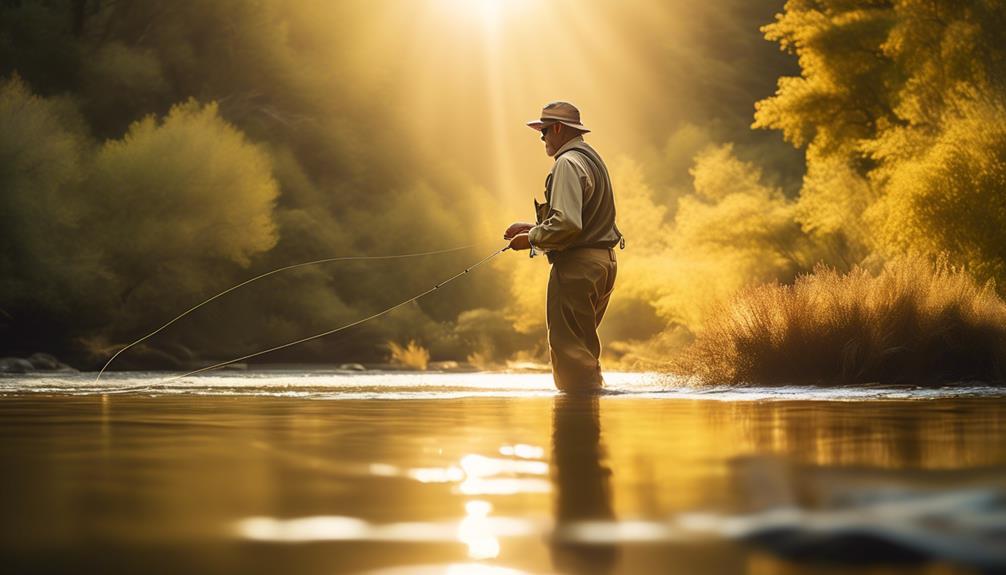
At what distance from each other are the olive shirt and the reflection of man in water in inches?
78.8

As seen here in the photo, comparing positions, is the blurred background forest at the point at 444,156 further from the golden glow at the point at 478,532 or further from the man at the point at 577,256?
the golden glow at the point at 478,532

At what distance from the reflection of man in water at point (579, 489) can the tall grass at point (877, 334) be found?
3.16m

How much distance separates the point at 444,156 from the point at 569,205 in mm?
28646

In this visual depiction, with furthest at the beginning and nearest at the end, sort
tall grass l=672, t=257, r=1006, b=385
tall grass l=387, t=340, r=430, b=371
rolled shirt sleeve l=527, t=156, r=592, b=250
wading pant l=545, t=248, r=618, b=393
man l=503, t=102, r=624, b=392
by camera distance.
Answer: tall grass l=387, t=340, r=430, b=371
tall grass l=672, t=257, r=1006, b=385
wading pant l=545, t=248, r=618, b=393
man l=503, t=102, r=624, b=392
rolled shirt sleeve l=527, t=156, r=592, b=250

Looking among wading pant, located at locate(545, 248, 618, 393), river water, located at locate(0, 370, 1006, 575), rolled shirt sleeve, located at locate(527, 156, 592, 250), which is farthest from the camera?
wading pant, located at locate(545, 248, 618, 393)

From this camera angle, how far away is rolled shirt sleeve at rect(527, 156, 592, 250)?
326 inches

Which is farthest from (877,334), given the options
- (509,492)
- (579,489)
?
(509,492)

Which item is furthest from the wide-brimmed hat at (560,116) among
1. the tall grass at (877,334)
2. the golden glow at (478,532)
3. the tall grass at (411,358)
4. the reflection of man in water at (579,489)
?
the tall grass at (411,358)

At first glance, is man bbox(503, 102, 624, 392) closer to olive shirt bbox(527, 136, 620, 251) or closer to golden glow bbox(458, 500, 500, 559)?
olive shirt bbox(527, 136, 620, 251)

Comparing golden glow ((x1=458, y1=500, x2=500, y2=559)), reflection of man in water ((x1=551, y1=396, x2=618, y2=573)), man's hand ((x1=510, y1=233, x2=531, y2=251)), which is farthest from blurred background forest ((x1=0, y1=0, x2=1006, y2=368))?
golden glow ((x1=458, y1=500, x2=500, y2=559))

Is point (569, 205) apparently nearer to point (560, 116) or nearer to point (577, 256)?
point (577, 256)

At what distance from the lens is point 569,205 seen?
8.30 metres

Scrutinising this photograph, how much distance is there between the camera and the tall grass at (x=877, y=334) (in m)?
9.24

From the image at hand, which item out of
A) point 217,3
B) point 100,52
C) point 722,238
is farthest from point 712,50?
point 722,238
